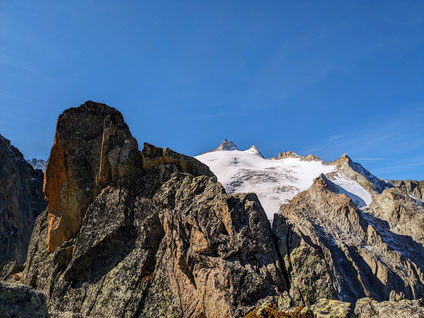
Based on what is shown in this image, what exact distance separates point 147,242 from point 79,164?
9927mm

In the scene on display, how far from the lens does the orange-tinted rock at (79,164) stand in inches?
882

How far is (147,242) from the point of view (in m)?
17.9

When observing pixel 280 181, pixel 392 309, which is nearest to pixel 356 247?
pixel 280 181

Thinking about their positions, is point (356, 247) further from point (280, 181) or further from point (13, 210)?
point (13, 210)

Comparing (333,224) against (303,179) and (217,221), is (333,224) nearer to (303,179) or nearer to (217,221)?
(303,179)

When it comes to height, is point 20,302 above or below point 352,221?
below

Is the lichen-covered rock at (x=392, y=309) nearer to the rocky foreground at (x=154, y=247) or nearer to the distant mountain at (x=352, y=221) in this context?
the rocky foreground at (x=154, y=247)

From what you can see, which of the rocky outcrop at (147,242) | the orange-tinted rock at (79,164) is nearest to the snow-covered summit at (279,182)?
the orange-tinted rock at (79,164)

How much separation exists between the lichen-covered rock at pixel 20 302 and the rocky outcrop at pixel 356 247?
37719 millimetres

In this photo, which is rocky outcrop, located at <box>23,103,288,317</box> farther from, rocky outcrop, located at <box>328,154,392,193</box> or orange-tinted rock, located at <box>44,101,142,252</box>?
rocky outcrop, located at <box>328,154,392,193</box>

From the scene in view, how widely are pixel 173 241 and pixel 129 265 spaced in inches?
115

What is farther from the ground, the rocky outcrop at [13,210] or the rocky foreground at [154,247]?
the rocky outcrop at [13,210]

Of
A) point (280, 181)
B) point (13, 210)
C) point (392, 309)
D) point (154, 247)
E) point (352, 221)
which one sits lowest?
point (392, 309)

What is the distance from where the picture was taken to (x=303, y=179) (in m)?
176
